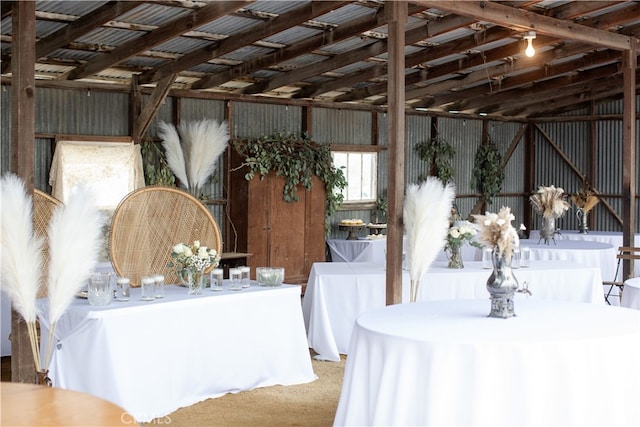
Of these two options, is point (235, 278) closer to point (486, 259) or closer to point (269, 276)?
point (269, 276)

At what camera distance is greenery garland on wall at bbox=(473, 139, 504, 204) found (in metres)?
13.7

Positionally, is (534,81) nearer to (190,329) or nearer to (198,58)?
(198,58)

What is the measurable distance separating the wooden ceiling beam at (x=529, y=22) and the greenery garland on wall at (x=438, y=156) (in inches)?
183

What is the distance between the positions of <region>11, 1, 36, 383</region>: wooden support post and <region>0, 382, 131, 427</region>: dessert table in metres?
2.25

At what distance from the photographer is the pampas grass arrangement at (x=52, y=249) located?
3.97m

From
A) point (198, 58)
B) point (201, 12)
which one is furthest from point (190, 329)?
point (198, 58)

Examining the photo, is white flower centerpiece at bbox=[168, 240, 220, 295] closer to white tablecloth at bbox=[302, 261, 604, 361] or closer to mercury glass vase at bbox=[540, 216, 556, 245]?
white tablecloth at bbox=[302, 261, 604, 361]

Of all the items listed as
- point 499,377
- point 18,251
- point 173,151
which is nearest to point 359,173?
point 173,151

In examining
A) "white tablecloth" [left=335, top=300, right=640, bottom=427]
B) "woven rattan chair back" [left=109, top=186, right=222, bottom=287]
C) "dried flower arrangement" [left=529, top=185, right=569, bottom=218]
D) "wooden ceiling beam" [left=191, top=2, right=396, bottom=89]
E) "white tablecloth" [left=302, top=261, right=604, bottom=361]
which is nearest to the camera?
"white tablecloth" [left=335, top=300, right=640, bottom=427]

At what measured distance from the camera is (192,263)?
5.42 meters

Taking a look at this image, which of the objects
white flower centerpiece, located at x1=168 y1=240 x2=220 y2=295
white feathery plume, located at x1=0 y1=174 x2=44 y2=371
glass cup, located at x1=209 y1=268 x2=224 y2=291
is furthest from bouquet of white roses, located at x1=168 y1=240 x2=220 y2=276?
white feathery plume, located at x1=0 y1=174 x2=44 y2=371

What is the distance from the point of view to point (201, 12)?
6859 mm

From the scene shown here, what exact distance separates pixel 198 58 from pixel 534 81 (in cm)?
529

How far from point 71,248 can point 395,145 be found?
8.90 feet
